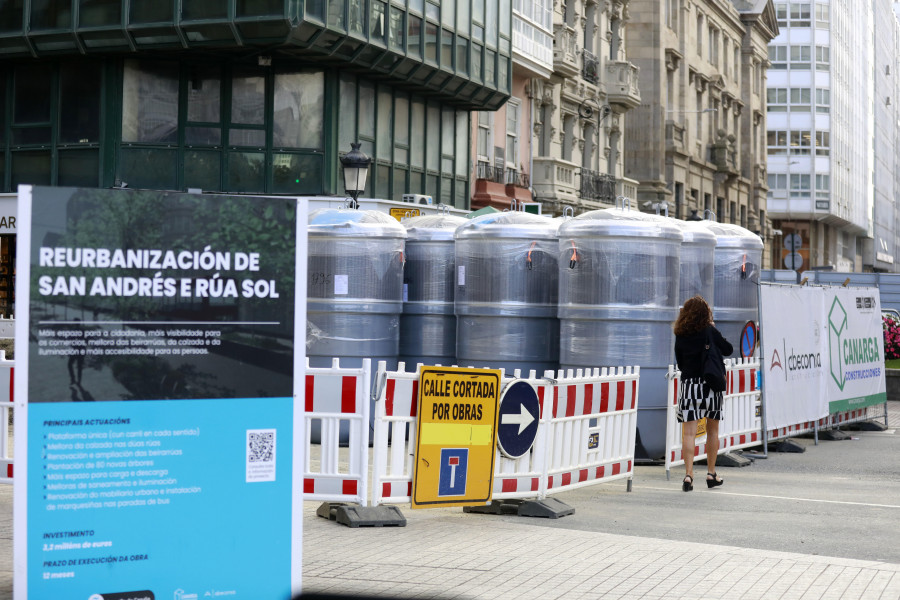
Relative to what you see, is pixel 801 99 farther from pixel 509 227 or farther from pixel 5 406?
pixel 5 406

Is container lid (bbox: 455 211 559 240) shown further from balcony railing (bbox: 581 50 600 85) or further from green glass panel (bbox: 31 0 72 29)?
balcony railing (bbox: 581 50 600 85)

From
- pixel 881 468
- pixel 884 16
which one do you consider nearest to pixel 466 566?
pixel 881 468

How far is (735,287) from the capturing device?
1587 cm

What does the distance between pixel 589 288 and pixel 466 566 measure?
6.12 meters

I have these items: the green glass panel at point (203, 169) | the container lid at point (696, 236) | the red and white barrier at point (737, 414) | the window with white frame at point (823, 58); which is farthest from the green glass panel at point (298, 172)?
the window with white frame at point (823, 58)

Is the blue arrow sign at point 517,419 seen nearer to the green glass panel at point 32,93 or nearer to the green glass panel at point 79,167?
the green glass panel at point 79,167

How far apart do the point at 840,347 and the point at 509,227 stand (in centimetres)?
570

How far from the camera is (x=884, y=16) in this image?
13025 centimetres

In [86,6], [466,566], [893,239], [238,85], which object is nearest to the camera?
[466,566]

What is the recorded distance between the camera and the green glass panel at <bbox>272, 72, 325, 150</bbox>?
27.0 m

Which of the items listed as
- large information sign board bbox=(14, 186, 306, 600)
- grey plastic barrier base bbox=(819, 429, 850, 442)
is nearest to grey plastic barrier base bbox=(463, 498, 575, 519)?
large information sign board bbox=(14, 186, 306, 600)

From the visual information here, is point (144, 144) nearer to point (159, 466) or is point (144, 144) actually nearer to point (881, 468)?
point (881, 468)

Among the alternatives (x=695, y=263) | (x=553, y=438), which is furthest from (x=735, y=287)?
(x=553, y=438)

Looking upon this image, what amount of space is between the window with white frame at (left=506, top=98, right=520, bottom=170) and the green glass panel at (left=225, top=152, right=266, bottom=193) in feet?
35.5
